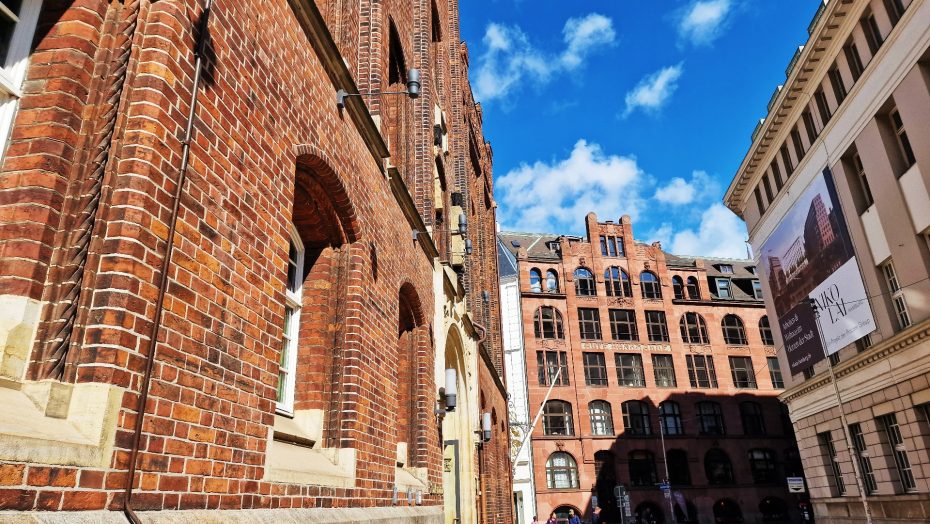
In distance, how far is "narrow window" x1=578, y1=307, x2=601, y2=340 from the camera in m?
43.8

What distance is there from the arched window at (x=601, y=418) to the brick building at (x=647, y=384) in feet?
0.27

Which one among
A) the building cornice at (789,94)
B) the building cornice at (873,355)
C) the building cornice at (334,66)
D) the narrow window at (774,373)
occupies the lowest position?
the building cornice at (873,355)

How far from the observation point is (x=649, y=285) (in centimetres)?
4662

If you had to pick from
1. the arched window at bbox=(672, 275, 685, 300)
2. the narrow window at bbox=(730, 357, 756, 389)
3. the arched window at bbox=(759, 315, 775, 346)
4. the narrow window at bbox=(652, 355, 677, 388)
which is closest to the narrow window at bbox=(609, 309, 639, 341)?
the narrow window at bbox=(652, 355, 677, 388)

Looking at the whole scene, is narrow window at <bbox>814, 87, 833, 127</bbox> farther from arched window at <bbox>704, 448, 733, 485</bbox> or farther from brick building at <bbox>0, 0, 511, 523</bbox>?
arched window at <bbox>704, 448, 733, 485</bbox>

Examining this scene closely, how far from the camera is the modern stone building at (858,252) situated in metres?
15.8

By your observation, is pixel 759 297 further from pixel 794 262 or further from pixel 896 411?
pixel 896 411

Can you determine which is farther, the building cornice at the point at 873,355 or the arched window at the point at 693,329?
the arched window at the point at 693,329

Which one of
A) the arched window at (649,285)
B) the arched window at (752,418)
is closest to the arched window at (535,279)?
the arched window at (649,285)

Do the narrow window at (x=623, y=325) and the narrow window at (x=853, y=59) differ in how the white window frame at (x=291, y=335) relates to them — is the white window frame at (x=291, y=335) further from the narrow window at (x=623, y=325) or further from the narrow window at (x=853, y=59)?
the narrow window at (x=623, y=325)

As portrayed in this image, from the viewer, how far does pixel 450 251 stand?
49.6ft

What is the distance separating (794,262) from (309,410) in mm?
21821

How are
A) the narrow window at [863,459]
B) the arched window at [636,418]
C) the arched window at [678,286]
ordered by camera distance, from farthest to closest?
the arched window at [678,286] < the arched window at [636,418] < the narrow window at [863,459]

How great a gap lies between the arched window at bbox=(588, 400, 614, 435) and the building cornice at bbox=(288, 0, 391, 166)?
121ft
